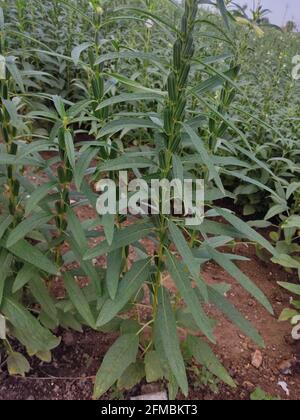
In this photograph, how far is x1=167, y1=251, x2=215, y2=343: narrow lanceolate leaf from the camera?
1438 mm

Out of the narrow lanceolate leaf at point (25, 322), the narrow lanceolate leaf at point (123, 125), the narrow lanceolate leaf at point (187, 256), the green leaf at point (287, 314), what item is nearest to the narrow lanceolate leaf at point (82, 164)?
the narrow lanceolate leaf at point (123, 125)

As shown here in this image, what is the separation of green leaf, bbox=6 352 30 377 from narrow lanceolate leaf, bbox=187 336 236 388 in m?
0.79

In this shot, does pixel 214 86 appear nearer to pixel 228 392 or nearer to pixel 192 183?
pixel 192 183

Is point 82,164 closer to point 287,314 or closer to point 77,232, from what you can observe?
point 77,232

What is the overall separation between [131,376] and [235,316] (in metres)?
0.62

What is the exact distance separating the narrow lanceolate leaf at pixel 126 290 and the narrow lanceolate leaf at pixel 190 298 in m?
0.12

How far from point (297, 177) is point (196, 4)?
8.03 ft

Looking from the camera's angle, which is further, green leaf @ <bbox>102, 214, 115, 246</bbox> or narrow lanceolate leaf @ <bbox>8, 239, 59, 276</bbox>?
narrow lanceolate leaf @ <bbox>8, 239, 59, 276</bbox>

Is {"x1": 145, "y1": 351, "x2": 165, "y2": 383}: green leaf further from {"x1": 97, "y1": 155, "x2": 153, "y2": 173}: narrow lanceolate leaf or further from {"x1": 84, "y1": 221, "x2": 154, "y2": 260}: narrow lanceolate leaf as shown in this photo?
{"x1": 97, "y1": 155, "x2": 153, "y2": 173}: narrow lanceolate leaf

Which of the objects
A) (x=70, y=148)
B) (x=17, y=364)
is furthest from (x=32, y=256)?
(x=17, y=364)

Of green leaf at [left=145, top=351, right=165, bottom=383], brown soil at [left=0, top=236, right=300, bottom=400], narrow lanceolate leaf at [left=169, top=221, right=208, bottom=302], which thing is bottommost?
brown soil at [left=0, top=236, right=300, bottom=400]

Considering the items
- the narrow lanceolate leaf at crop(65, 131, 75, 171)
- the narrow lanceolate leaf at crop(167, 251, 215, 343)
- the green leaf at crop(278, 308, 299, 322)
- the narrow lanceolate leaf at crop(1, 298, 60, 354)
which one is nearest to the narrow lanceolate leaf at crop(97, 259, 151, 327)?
the narrow lanceolate leaf at crop(167, 251, 215, 343)

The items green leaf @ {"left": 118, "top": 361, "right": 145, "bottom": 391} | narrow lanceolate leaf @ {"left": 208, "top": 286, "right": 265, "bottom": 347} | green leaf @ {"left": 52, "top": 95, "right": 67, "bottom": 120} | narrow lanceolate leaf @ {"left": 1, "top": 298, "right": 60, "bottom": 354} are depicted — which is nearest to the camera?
green leaf @ {"left": 52, "top": 95, "right": 67, "bottom": 120}
